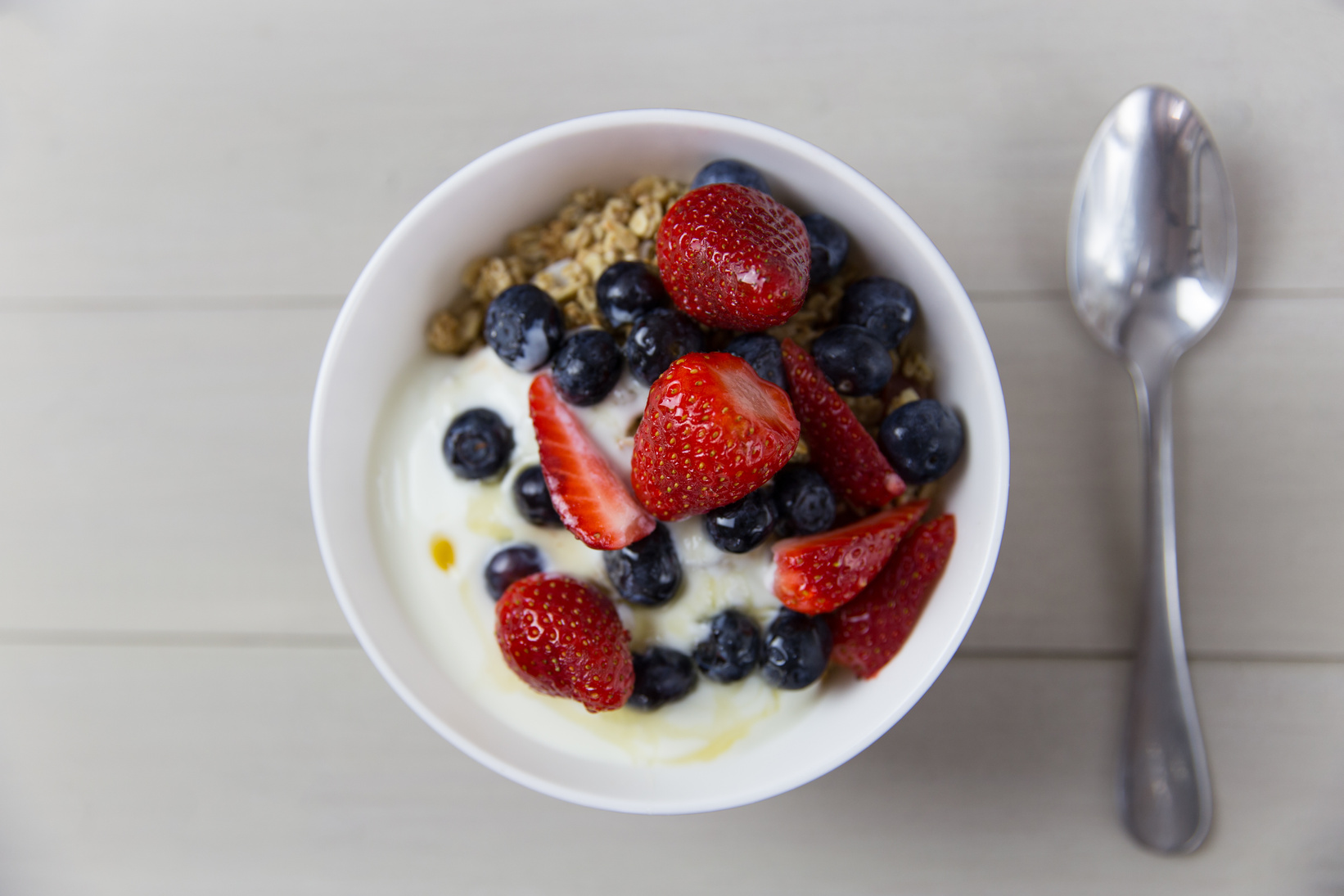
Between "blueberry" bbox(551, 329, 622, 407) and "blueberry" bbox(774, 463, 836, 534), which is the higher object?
"blueberry" bbox(551, 329, 622, 407)

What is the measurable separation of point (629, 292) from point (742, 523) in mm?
239

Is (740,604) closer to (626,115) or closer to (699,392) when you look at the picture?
(699,392)

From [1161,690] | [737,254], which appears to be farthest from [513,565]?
[1161,690]

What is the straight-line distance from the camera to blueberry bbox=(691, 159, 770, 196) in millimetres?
823

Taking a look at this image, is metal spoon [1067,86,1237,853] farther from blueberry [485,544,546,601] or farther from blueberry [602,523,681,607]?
blueberry [485,544,546,601]

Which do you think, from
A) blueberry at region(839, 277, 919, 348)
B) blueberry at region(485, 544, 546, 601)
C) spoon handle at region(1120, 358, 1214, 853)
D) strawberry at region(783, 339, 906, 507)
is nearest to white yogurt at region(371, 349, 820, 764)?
blueberry at region(485, 544, 546, 601)

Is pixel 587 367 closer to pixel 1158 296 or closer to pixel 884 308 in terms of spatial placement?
pixel 884 308

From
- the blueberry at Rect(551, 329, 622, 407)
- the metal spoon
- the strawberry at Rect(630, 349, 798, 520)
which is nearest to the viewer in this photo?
the strawberry at Rect(630, 349, 798, 520)

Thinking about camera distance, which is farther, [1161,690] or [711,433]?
[1161,690]

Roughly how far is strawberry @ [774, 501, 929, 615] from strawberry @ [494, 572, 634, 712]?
17 cm

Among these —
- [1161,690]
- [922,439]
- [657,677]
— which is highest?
[922,439]

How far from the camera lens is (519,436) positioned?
89 cm

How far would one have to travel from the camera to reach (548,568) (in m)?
0.88

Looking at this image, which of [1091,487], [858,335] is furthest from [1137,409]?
[858,335]
